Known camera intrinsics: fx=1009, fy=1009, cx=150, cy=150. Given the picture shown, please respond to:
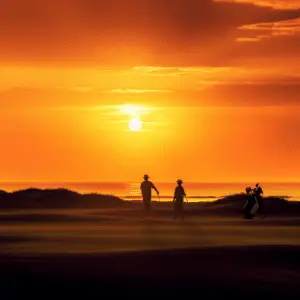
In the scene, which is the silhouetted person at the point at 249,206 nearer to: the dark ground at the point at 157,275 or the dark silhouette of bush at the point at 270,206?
the dark silhouette of bush at the point at 270,206

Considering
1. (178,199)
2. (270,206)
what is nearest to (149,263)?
(178,199)

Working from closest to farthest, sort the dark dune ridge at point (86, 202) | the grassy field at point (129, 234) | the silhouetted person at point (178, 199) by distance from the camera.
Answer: the grassy field at point (129, 234) < the silhouetted person at point (178, 199) < the dark dune ridge at point (86, 202)

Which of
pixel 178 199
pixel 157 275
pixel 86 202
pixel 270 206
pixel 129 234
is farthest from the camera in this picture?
pixel 86 202

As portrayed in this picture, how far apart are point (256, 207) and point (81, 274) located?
2996cm

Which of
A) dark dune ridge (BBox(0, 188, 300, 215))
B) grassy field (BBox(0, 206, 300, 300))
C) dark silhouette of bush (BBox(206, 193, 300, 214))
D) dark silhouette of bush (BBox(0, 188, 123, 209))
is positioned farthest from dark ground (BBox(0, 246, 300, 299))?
dark silhouette of bush (BBox(0, 188, 123, 209))

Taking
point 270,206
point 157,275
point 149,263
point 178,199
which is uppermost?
point 270,206

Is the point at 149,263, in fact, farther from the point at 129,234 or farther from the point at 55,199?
the point at 55,199

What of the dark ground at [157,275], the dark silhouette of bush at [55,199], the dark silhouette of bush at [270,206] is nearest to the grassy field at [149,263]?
the dark ground at [157,275]

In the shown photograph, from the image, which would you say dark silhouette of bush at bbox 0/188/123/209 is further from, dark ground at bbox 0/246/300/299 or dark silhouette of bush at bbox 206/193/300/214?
dark ground at bbox 0/246/300/299

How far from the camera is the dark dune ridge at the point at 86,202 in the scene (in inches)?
2435

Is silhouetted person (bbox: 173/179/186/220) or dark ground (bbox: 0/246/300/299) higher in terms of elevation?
silhouetted person (bbox: 173/179/186/220)

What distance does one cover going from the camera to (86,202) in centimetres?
7481

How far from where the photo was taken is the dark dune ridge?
6184 cm

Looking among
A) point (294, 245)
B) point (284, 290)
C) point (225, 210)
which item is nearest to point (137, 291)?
point (284, 290)
